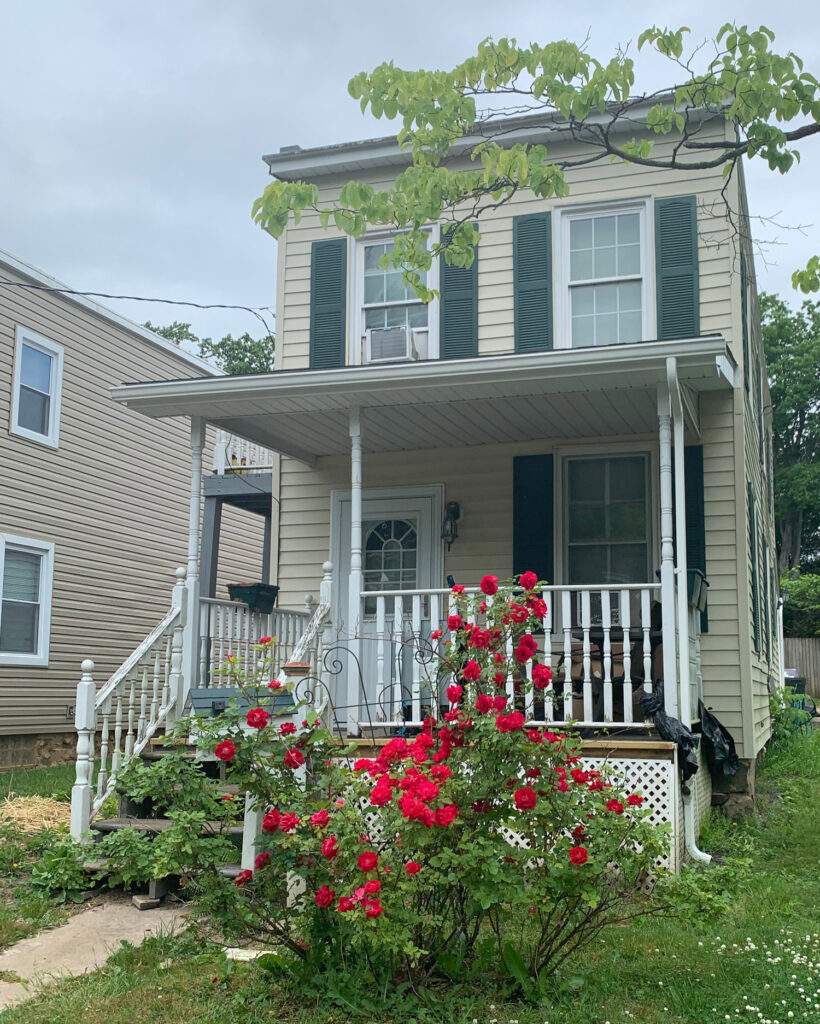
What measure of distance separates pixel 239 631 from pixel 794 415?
28.1 meters

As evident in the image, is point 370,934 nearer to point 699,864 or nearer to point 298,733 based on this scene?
point 298,733

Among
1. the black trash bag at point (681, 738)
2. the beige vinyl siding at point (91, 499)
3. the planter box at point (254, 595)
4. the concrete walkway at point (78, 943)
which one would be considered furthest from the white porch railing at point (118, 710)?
the beige vinyl siding at point (91, 499)

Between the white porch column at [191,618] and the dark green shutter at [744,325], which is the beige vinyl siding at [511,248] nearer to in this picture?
the dark green shutter at [744,325]

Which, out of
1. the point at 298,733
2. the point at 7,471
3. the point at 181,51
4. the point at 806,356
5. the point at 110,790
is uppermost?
the point at 806,356

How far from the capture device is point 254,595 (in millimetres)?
8352

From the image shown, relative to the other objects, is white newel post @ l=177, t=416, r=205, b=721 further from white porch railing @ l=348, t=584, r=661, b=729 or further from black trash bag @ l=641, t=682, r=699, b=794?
black trash bag @ l=641, t=682, r=699, b=794

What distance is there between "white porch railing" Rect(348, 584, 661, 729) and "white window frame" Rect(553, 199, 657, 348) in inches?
90.3

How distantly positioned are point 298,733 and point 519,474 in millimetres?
4587

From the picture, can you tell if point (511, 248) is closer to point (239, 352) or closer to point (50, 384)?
point (50, 384)

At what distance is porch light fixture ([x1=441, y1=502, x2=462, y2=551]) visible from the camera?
28.8ft

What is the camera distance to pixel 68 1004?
4.16 metres

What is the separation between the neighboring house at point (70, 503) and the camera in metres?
12.1

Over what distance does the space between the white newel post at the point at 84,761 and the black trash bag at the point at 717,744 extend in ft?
14.0

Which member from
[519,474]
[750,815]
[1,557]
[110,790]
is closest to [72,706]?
[1,557]
